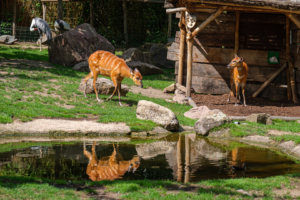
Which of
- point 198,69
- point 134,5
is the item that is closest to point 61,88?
point 198,69

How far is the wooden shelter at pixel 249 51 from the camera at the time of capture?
48.0 ft

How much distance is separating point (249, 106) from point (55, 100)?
6326 mm

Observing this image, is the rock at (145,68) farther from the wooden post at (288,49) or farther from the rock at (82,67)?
the wooden post at (288,49)

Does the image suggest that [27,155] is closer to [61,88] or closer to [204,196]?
[204,196]

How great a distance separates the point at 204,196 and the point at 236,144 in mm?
4250

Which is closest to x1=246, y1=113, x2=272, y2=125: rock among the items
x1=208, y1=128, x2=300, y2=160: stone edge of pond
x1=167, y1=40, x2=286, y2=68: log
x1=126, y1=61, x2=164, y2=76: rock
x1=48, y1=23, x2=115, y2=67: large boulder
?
x1=208, y1=128, x2=300, y2=160: stone edge of pond

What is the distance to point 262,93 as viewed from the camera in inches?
590

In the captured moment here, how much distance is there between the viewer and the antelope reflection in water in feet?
20.6

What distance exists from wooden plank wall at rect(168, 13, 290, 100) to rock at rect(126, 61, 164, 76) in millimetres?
3491

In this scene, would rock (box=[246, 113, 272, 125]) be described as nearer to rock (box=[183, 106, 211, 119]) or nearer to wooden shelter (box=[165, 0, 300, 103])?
rock (box=[183, 106, 211, 119])

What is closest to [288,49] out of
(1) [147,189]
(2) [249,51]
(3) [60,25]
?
(2) [249,51]

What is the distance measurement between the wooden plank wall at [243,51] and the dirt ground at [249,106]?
658mm

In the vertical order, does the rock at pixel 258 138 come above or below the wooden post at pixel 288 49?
below

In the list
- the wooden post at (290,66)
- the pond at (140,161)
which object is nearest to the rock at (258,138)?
the pond at (140,161)
